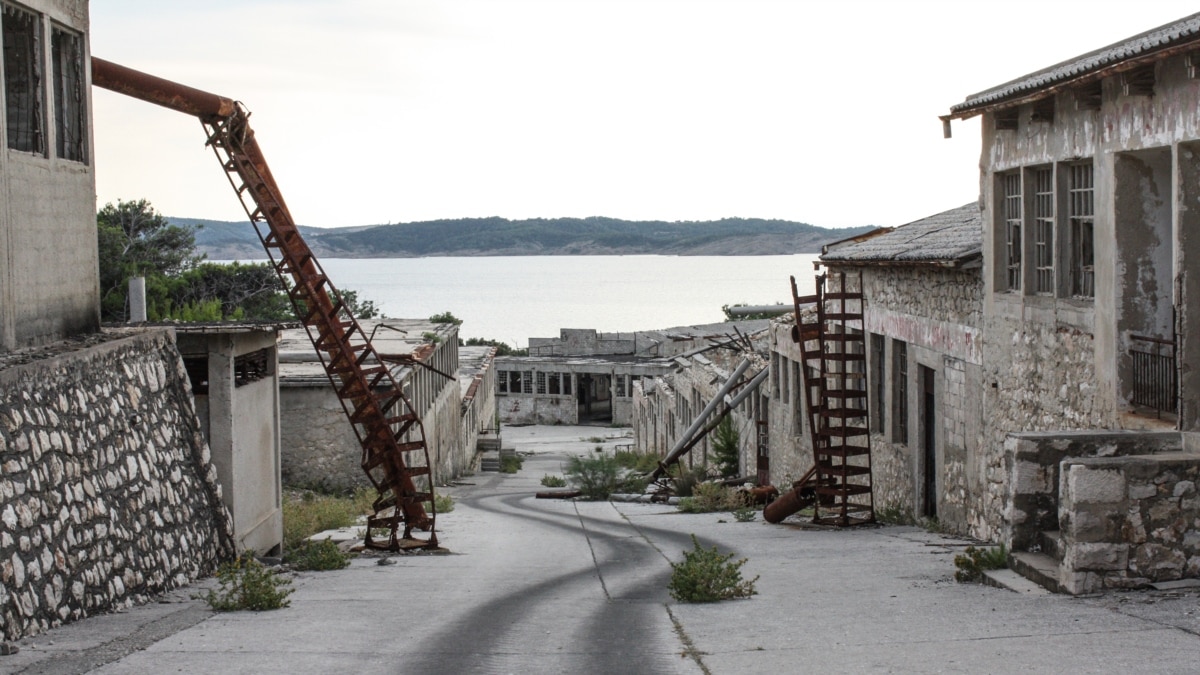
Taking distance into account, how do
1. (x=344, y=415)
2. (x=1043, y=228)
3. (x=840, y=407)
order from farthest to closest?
1. (x=344, y=415)
2. (x=840, y=407)
3. (x=1043, y=228)

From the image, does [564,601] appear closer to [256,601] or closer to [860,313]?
[256,601]

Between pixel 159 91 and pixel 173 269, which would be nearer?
pixel 159 91

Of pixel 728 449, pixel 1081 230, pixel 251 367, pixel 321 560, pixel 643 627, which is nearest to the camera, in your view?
pixel 643 627

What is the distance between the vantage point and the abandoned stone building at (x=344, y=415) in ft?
80.2

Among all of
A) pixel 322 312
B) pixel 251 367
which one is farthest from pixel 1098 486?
pixel 322 312

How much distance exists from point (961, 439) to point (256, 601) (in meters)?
9.21

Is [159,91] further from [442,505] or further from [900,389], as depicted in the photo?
[900,389]

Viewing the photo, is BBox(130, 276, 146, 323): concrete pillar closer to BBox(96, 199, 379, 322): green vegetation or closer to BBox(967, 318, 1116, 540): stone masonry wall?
BBox(967, 318, 1116, 540): stone masonry wall

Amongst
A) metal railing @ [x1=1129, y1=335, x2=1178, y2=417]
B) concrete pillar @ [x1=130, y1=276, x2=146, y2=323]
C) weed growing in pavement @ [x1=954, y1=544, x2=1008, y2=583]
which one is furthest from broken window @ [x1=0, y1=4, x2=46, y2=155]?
metal railing @ [x1=1129, y1=335, x2=1178, y2=417]

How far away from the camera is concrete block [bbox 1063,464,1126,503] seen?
9.57m

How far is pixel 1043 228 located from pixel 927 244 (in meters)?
3.99

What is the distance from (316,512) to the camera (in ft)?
68.6

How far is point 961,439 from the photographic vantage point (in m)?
15.8

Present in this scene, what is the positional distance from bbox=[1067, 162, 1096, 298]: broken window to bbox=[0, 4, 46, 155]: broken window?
10.6 m
